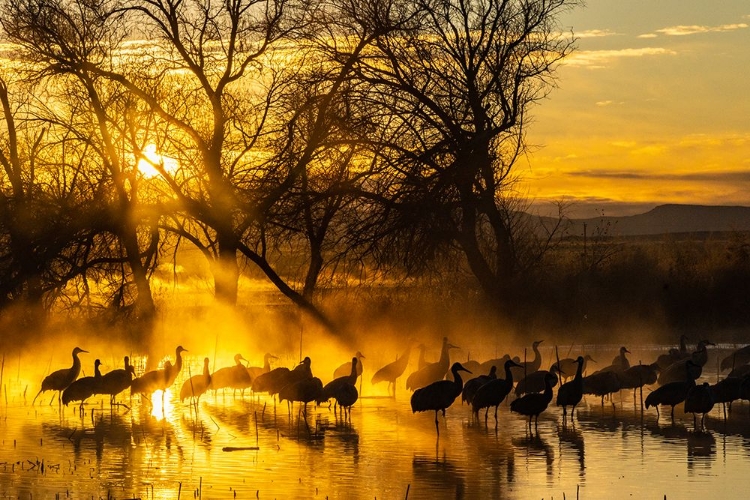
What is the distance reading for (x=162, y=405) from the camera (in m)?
20.6

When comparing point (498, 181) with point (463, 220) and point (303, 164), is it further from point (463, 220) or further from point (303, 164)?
point (303, 164)

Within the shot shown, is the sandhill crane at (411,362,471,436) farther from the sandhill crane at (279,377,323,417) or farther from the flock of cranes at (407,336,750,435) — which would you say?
the sandhill crane at (279,377,323,417)

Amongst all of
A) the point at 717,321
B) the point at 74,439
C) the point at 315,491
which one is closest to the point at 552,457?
the point at 315,491

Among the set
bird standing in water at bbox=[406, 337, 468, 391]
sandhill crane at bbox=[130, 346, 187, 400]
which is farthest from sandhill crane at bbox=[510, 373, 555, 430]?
sandhill crane at bbox=[130, 346, 187, 400]

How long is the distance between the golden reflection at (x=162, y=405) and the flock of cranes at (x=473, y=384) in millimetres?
248

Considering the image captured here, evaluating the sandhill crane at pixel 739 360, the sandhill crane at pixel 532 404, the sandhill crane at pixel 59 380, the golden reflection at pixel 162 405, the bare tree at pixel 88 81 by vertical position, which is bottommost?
the golden reflection at pixel 162 405

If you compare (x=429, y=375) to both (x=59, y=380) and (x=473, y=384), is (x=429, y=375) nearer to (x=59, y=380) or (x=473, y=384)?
(x=473, y=384)

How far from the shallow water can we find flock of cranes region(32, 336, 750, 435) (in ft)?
1.08

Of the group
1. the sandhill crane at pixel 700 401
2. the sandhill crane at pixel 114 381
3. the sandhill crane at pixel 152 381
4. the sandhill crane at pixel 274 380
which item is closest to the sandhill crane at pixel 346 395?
the sandhill crane at pixel 274 380

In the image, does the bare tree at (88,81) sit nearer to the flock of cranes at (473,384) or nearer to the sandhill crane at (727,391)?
the flock of cranes at (473,384)

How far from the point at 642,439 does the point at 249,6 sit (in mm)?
15540

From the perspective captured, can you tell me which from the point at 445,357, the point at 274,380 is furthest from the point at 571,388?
the point at 274,380

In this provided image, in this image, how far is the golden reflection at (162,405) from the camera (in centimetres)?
1953

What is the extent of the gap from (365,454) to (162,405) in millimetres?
6352
